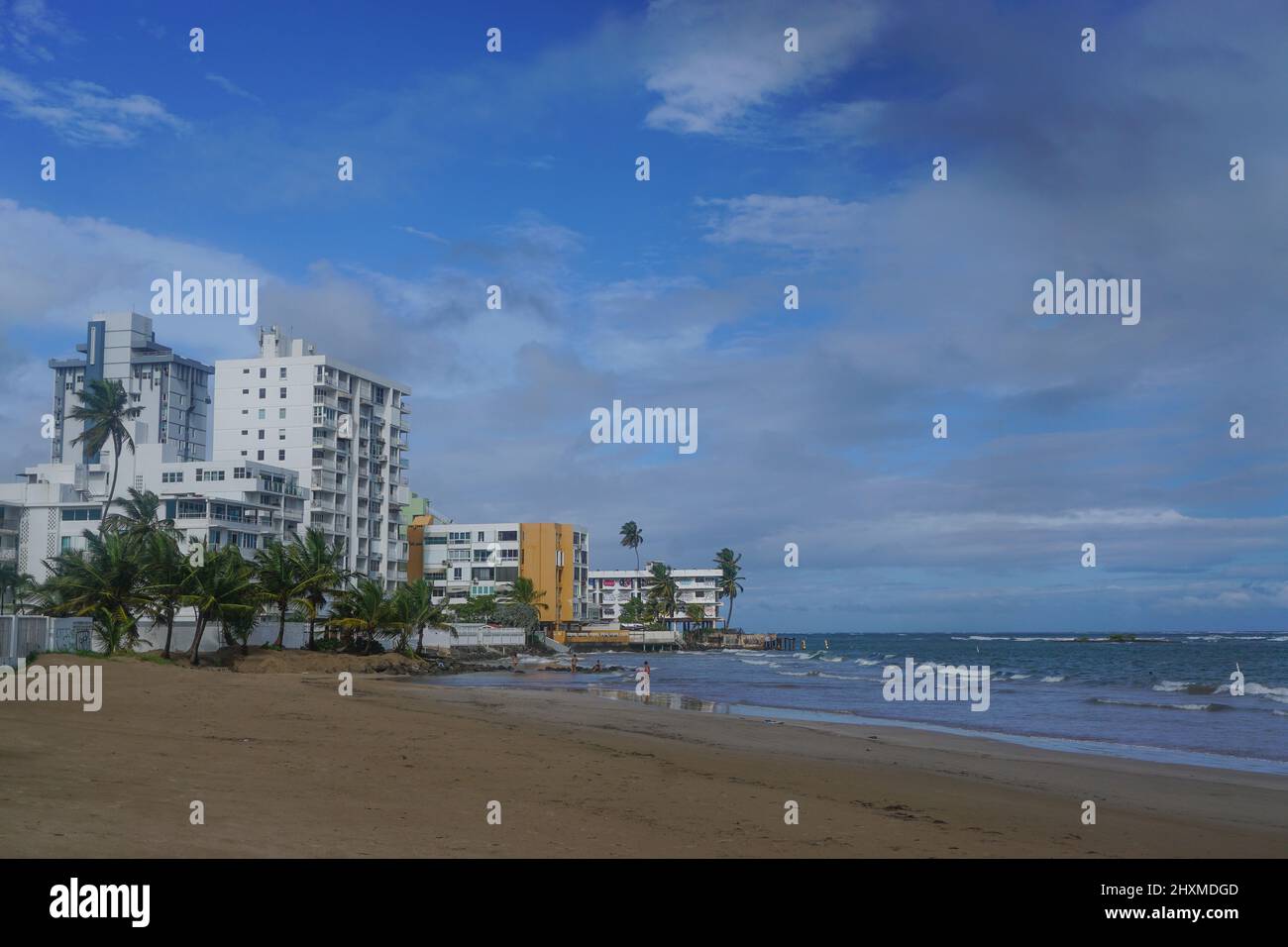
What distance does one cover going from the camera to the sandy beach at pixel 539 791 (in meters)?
→ 10.8

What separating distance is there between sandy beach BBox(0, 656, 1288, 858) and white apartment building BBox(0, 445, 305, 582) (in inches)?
2164

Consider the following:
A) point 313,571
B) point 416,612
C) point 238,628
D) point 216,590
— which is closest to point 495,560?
point 416,612

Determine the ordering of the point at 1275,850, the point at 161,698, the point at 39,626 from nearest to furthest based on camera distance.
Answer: the point at 1275,850, the point at 161,698, the point at 39,626

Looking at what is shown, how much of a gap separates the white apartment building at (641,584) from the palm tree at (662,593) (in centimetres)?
1878

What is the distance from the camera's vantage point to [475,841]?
11.0 metres

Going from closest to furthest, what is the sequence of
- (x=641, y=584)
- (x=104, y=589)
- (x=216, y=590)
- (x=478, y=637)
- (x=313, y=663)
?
1. (x=104, y=589)
2. (x=216, y=590)
3. (x=313, y=663)
4. (x=478, y=637)
5. (x=641, y=584)

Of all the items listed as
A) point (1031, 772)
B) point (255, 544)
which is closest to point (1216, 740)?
point (1031, 772)

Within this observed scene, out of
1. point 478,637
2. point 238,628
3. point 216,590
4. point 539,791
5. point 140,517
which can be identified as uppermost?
point 140,517

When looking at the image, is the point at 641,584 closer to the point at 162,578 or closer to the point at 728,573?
the point at 728,573

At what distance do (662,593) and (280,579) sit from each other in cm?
10344

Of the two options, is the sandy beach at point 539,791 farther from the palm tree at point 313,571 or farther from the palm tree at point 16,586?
the palm tree at point 313,571

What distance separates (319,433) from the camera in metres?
98.0
